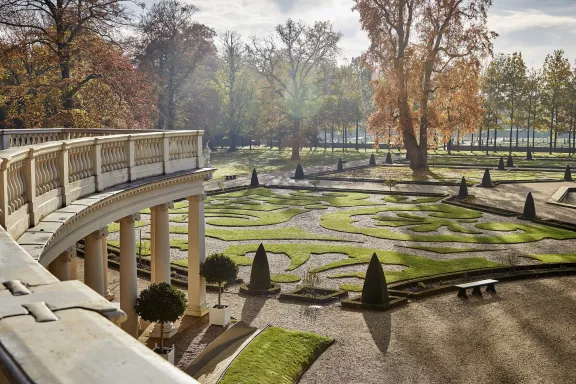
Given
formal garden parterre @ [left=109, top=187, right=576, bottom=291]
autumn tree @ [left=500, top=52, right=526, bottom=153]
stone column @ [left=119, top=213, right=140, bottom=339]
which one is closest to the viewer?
stone column @ [left=119, top=213, right=140, bottom=339]

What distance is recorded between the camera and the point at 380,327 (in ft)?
58.7

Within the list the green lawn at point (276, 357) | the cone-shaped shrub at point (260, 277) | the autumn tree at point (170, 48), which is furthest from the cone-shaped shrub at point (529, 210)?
the autumn tree at point (170, 48)

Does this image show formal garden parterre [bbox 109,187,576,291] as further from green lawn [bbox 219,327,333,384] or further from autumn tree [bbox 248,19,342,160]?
autumn tree [bbox 248,19,342,160]

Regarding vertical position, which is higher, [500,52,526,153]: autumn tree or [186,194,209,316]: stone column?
[500,52,526,153]: autumn tree

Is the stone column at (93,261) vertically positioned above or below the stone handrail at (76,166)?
below

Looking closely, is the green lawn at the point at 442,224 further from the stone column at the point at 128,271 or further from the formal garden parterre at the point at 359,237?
the stone column at the point at 128,271

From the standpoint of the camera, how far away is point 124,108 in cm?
3400

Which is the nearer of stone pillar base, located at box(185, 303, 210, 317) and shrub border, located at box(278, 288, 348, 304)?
stone pillar base, located at box(185, 303, 210, 317)

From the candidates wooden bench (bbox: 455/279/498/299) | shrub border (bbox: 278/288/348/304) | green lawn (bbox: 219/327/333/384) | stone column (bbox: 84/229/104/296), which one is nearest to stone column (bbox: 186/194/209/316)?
shrub border (bbox: 278/288/348/304)

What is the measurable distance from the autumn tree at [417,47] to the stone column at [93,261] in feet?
149

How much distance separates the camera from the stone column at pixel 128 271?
1552 cm

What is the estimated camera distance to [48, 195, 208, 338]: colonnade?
1359 cm

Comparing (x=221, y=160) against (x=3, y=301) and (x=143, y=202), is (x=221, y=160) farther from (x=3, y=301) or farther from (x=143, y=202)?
(x=3, y=301)

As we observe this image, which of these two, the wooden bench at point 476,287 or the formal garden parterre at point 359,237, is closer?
the wooden bench at point 476,287
